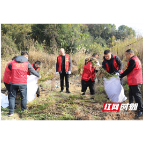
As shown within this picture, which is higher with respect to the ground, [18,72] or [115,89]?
[18,72]

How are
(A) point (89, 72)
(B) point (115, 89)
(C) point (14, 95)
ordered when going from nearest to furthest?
(C) point (14, 95), (B) point (115, 89), (A) point (89, 72)

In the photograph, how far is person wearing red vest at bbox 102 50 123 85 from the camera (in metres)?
3.62

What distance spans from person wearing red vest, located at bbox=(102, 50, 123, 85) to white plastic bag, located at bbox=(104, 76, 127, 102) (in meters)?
0.24

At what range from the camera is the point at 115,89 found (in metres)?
3.57

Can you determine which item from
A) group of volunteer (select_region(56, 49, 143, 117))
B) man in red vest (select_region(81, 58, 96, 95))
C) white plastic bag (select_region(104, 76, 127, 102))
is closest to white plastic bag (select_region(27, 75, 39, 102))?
group of volunteer (select_region(56, 49, 143, 117))

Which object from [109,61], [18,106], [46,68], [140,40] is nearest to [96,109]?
[109,61]

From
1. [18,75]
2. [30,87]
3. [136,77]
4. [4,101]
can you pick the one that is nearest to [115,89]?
[136,77]

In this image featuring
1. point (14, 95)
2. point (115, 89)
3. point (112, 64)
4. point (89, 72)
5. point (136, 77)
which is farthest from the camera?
point (89, 72)

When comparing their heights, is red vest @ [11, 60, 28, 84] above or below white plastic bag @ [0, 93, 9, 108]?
above

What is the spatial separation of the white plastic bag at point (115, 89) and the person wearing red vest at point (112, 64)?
0.79ft

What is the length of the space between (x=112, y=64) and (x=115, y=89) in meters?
0.72

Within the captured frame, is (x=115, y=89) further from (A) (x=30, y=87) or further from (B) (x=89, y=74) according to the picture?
(A) (x=30, y=87)

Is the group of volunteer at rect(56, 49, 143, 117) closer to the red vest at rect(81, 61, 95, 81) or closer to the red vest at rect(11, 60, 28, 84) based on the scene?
the red vest at rect(81, 61, 95, 81)

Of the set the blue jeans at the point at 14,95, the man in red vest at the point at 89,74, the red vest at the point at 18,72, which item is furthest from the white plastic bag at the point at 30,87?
the man in red vest at the point at 89,74
